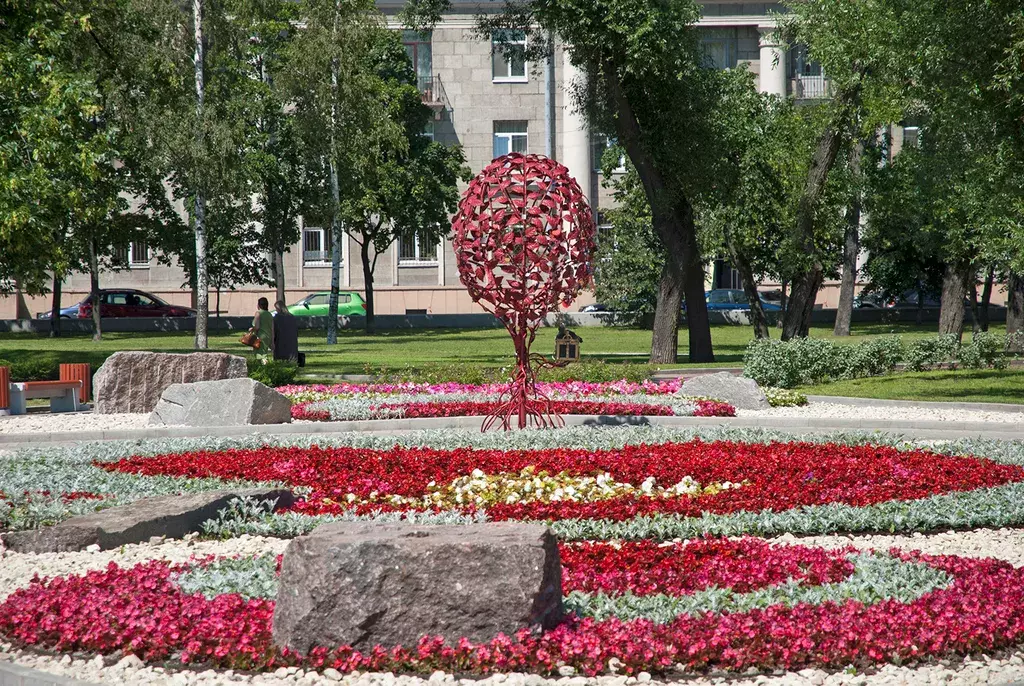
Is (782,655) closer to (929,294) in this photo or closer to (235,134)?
(235,134)

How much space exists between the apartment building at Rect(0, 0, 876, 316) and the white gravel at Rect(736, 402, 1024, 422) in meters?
34.1

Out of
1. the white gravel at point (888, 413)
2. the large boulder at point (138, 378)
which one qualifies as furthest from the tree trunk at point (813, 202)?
the large boulder at point (138, 378)

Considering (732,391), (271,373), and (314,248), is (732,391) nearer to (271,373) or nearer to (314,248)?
(271,373)

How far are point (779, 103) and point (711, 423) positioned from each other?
20108 mm

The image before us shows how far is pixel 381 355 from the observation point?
2992 centimetres

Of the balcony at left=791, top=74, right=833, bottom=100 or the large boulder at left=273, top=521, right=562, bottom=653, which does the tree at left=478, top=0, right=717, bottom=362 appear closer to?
the large boulder at left=273, top=521, right=562, bottom=653

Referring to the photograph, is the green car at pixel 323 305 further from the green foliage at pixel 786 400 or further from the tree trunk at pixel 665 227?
the green foliage at pixel 786 400

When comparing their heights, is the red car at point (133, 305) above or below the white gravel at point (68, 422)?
above

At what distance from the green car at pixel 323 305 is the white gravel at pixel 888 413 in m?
34.5

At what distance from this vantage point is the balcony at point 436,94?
51.6 m

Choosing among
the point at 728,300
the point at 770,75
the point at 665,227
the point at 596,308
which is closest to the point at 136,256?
the point at 596,308

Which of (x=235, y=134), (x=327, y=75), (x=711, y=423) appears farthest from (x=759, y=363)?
(x=327, y=75)

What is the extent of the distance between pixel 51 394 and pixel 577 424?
8.27 metres

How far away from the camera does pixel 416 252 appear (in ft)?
175
